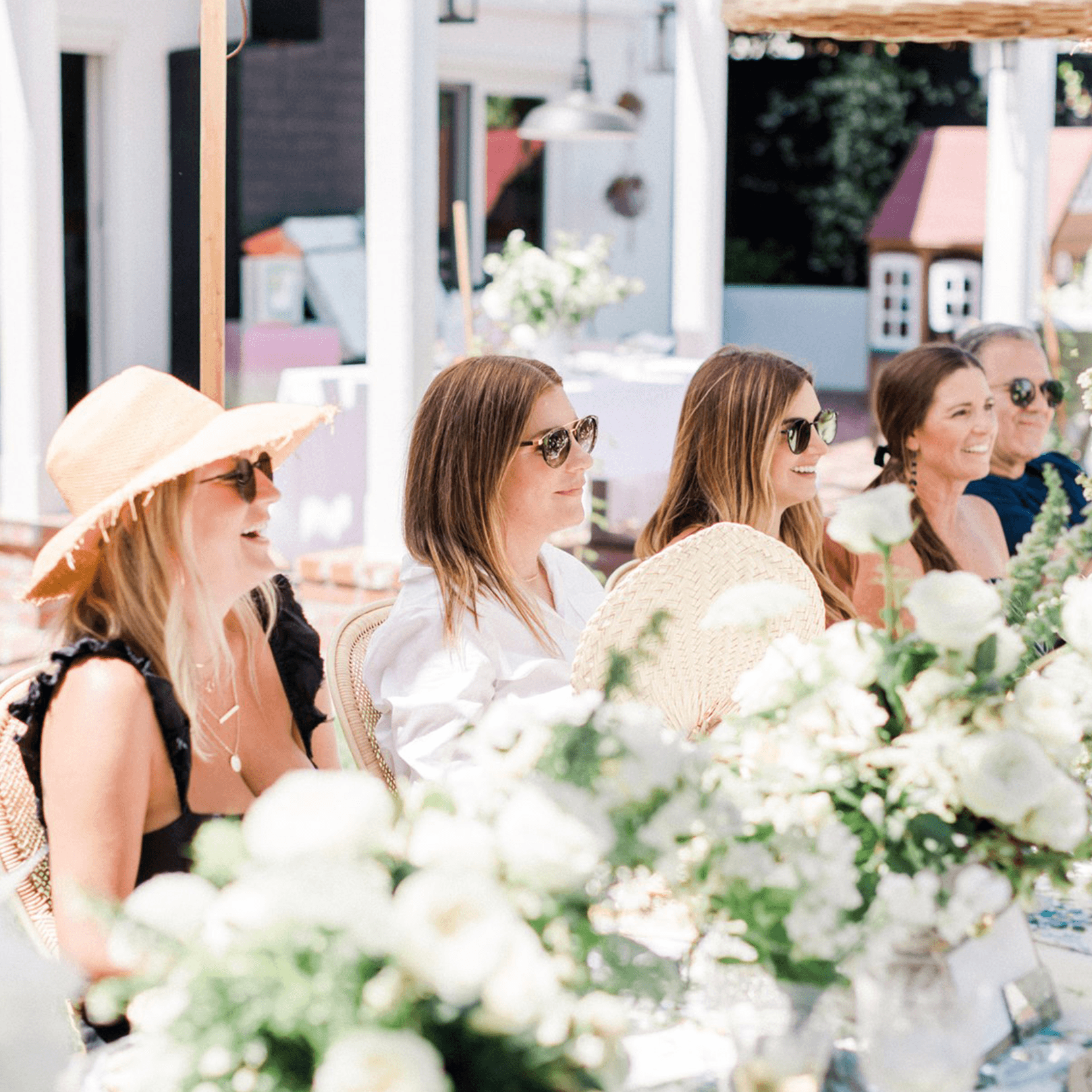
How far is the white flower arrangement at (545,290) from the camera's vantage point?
605 centimetres

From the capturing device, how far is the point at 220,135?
7.57ft

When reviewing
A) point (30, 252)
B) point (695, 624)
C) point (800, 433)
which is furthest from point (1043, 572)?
point (30, 252)

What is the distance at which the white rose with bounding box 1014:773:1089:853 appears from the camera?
1188 mm

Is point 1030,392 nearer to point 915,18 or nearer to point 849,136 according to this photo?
point 915,18

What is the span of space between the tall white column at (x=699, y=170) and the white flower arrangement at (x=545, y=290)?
61 cm

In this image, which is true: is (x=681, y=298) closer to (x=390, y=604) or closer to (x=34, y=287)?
(x=34, y=287)

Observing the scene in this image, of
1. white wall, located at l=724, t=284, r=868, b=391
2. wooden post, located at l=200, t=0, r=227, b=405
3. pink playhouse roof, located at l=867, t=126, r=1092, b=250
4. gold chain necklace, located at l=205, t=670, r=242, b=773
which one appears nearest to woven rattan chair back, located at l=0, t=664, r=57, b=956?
gold chain necklace, located at l=205, t=670, r=242, b=773

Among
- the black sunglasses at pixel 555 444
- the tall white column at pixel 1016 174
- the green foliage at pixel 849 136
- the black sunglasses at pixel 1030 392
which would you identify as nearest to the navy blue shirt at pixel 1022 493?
the black sunglasses at pixel 1030 392

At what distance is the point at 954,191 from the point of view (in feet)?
35.6

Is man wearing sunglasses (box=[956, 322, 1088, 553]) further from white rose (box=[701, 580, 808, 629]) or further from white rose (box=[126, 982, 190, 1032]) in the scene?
white rose (box=[126, 982, 190, 1032])

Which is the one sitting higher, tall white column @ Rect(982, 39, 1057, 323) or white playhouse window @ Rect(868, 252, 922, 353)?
tall white column @ Rect(982, 39, 1057, 323)

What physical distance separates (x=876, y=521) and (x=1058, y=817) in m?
0.26

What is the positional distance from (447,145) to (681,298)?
3.64m

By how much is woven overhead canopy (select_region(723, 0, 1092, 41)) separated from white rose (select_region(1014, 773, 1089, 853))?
158 cm
